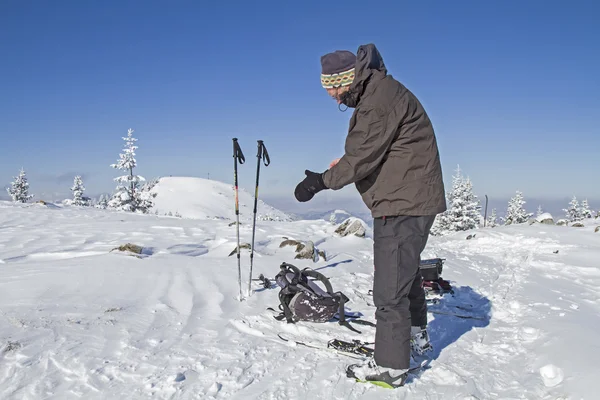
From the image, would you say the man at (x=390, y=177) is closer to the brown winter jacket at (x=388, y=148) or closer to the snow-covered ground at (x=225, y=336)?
the brown winter jacket at (x=388, y=148)

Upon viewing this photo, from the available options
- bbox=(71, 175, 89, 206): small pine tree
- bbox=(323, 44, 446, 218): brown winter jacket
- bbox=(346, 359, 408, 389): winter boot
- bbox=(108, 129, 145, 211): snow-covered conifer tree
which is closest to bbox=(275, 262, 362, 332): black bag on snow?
bbox=(346, 359, 408, 389): winter boot

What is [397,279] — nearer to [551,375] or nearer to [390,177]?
[390,177]

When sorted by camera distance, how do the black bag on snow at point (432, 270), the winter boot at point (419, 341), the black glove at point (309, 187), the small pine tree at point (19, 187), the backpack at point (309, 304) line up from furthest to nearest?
the small pine tree at point (19, 187), the black bag on snow at point (432, 270), the backpack at point (309, 304), the winter boot at point (419, 341), the black glove at point (309, 187)

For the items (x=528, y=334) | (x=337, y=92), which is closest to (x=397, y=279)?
(x=337, y=92)

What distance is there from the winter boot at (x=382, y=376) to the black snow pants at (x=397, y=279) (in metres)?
0.04

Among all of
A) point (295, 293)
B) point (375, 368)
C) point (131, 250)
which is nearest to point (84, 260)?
point (131, 250)

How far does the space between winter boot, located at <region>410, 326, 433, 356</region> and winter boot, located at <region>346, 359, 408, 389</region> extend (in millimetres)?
682

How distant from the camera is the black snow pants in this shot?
119 inches

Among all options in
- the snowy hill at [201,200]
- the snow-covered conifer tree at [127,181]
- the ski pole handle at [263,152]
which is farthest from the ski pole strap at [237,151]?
the snowy hill at [201,200]

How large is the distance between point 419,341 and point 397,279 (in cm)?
99

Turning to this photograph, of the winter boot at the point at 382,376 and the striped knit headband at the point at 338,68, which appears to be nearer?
the winter boot at the point at 382,376

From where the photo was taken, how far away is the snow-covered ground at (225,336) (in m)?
2.76

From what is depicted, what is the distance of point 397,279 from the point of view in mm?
3037

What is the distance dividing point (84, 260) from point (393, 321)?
5091 millimetres
